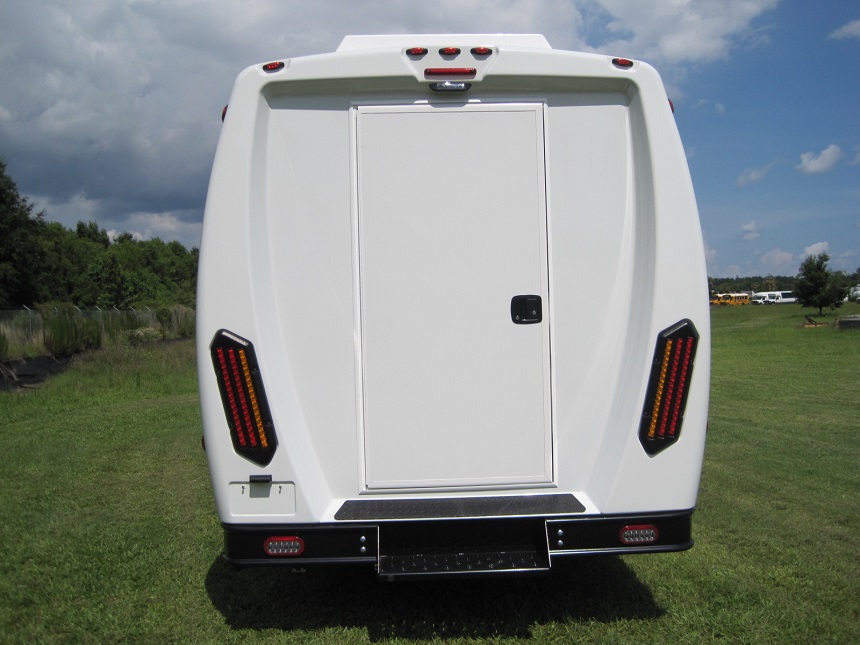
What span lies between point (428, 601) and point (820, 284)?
45.1 metres

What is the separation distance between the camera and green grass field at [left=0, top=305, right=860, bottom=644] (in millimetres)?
4047

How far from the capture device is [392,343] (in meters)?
3.62

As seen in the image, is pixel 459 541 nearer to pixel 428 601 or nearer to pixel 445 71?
pixel 428 601

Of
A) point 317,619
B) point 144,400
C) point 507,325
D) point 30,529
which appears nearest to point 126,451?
point 30,529

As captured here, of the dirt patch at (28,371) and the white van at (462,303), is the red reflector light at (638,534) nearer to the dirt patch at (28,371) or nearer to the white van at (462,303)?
the white van at (462,303)

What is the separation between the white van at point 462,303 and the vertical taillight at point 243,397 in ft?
0.09

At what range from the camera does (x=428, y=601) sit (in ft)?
14.5

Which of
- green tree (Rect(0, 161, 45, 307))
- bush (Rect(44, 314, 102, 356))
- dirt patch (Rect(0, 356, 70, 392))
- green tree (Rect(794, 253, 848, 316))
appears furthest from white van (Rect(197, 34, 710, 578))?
green tree (Rect(794, 253, 848, 316))

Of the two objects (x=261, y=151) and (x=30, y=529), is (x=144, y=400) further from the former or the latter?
(x=261, y=151)

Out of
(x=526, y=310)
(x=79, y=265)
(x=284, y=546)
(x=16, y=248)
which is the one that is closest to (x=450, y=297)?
(x=526, y=310)

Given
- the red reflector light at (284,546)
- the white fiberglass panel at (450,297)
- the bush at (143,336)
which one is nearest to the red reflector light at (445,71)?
the white fiberglass panel at (450,297)

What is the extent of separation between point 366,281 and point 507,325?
27.0 inches

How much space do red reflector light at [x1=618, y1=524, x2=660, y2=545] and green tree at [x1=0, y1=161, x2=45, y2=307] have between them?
38048 mm

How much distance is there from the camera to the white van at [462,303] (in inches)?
139
